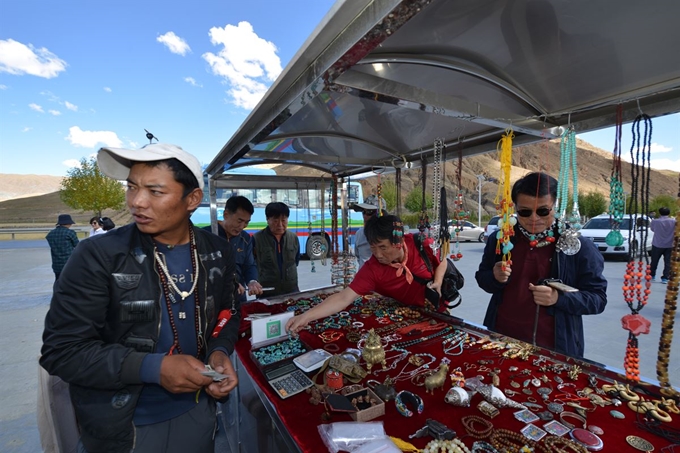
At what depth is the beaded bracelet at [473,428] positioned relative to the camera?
1247 mm

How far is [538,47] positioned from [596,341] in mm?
4422

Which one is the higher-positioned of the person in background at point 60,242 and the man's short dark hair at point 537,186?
the man's short dark hair at point 537,186

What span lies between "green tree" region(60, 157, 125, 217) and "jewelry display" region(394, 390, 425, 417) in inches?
1282

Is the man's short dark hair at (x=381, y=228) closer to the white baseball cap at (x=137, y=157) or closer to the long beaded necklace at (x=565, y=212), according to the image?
the long beaded necklace at (x=565, y=212)

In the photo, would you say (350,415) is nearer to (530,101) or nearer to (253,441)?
(253,441)

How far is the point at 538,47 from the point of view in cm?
163

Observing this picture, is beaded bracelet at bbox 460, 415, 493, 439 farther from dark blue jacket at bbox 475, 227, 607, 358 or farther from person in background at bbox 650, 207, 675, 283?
person in background at bbox 650, 207, 675, 283

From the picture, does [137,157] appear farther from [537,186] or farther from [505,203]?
[537,186]

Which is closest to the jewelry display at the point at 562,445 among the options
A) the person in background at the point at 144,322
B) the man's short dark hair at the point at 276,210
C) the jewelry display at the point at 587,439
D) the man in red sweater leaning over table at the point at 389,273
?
the jewelry display at the point at 587,439

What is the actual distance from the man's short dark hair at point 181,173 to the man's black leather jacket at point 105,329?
0.29 meters

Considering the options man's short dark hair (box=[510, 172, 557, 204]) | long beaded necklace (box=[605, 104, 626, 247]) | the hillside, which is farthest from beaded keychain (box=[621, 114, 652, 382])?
the hillside

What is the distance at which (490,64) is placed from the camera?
184 centimetres

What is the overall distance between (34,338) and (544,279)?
6.63m

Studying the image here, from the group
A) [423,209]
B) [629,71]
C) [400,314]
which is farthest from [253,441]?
[629,71]
